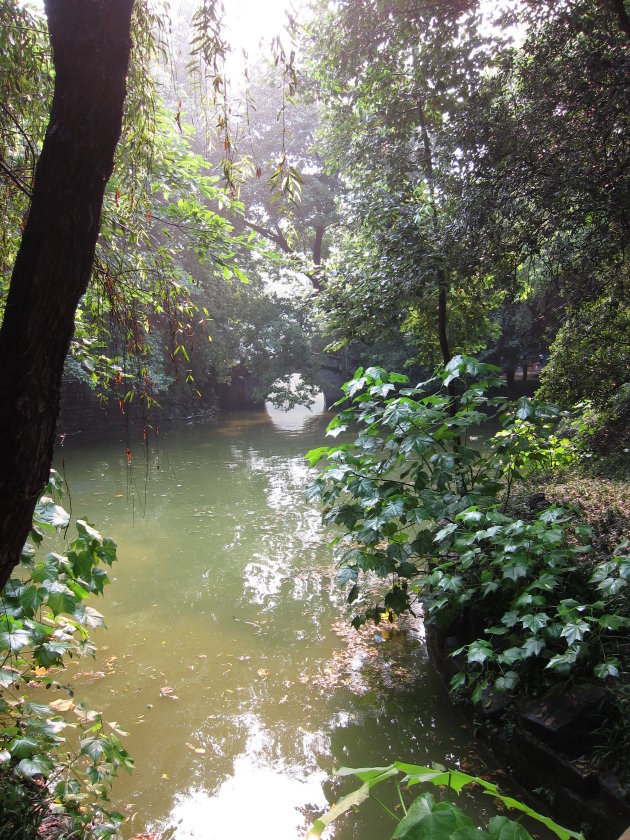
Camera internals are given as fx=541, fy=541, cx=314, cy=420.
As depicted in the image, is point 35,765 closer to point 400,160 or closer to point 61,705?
point 61,705

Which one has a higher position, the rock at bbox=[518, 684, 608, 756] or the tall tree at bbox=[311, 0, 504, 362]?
the tall tree at bbox=[311, 0, 504, 362]

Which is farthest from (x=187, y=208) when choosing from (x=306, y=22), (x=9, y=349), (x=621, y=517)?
(x=306, y=22)

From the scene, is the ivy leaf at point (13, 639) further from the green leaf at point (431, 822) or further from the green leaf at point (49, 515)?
the green leaf at point (431, 822)

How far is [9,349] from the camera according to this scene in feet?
3.76

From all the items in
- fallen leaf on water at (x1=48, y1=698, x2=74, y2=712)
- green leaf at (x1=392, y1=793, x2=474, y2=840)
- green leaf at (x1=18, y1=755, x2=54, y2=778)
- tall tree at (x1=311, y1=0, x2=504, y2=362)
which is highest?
tall tree at (x1=311, y1=0, x2=504, y2=362)

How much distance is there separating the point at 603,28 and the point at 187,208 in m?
3.35

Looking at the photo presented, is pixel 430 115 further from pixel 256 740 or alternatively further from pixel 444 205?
pixel 256 740

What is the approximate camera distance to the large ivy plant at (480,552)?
240 cm

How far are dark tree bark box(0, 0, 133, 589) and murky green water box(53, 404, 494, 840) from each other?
1450 mm

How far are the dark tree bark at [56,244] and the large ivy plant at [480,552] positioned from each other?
1.96m

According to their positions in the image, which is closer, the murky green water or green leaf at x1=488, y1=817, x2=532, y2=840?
green leaf at x1=488, y1=817, x2=532, y2=840

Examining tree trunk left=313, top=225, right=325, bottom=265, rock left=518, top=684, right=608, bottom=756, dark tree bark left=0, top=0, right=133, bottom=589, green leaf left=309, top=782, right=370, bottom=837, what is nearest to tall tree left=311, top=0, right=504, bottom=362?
rock left=518, top=684, right=608, bottom=756

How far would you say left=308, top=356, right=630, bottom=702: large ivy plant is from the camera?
240 centimetres

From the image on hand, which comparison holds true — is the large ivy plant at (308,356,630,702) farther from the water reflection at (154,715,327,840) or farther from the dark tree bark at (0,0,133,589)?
the dark tree bark at (0,0,133,589)
